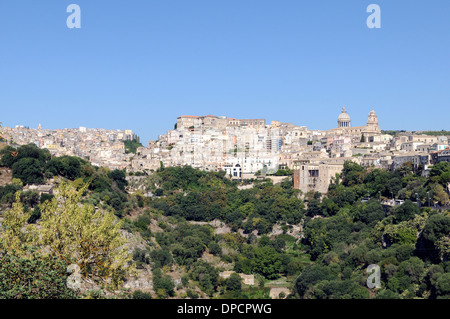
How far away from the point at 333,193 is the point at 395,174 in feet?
16.7

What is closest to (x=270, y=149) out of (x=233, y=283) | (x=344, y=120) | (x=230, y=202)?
(x=344, y=120)

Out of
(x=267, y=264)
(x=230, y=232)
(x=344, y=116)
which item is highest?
(x=344, y=116)

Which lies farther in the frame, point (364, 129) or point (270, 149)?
point (364, 129)

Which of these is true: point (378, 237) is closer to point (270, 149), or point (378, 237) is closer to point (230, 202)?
point (230, 202)

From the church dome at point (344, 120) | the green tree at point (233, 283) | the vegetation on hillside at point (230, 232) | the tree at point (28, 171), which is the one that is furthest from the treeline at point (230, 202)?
the church dome at point (344, 120)

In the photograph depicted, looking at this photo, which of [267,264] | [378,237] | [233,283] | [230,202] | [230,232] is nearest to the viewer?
[233,283]

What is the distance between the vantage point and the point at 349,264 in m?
30.8

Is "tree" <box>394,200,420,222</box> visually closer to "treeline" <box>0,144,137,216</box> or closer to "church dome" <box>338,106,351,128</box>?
"treeline" <box>0,144,137,216</box>

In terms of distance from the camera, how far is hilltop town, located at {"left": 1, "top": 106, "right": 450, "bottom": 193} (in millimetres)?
49938

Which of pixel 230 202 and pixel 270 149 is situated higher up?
pixel 270 149

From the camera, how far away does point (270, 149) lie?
71.2m

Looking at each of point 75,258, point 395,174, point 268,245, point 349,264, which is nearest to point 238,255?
point 268,245
